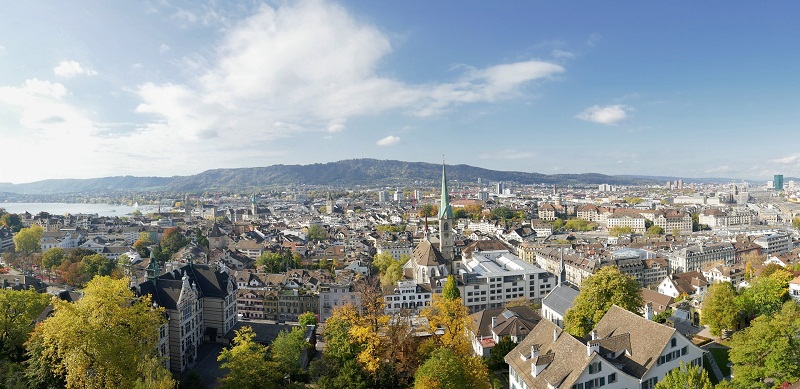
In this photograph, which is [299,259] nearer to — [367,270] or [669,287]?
[367,270]

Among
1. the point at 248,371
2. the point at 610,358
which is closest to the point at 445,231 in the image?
the point at 610,358

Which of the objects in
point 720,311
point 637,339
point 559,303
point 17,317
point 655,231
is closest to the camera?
point 637,339

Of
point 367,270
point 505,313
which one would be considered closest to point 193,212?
point 367,270

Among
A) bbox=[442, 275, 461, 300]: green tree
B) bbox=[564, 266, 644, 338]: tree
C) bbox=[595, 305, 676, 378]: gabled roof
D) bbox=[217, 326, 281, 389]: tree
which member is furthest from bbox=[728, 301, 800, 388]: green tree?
bbox=[217, 326, 281, 389]: tree

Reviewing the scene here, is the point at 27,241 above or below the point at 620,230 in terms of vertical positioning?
above

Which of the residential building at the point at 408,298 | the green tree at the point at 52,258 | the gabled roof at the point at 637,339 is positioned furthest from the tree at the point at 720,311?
the green tree at the point at 52,258

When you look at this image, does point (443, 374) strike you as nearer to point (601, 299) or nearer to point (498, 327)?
point (498, 327)
